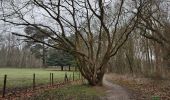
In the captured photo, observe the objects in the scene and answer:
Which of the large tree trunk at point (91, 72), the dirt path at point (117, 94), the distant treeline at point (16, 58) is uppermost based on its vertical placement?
the distant treeline at point (16, 58)

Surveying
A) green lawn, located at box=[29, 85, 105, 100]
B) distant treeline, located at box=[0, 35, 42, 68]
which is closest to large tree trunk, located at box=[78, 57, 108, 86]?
green lawn, located at box=[29, 85, 105, 100]

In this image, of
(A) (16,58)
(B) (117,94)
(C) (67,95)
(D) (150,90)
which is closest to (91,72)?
(D) (150,90)

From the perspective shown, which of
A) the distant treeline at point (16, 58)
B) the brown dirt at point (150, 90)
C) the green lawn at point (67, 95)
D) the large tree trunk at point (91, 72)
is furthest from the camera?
the distant treeline at point (16, 58)

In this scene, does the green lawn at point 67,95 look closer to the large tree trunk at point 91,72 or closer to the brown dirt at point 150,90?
the brown dirt at point 150,90

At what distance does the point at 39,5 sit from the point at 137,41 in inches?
1371

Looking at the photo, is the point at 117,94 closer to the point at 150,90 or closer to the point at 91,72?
the point at 150,90

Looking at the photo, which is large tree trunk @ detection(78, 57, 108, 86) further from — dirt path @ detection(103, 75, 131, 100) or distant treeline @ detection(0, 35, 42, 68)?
distant treeline @ detection(0, 35, 42, 68)

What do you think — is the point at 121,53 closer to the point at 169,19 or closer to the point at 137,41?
the point at 137,41

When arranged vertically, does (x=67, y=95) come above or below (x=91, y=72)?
below

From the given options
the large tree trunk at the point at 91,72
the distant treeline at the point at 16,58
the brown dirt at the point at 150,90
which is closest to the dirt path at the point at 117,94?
the brown dirt at the point at 150,90

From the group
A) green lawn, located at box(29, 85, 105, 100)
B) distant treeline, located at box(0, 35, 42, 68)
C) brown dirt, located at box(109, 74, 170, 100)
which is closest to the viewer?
green lawn, located at box(29, 85, 105, 100)

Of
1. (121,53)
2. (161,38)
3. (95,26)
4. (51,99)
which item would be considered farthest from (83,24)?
(121,53)

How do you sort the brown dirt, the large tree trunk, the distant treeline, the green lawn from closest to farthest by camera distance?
the green lawn < the brown dirt < the large tree trunk < the distant treeline

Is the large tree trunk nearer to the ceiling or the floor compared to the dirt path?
nearer to the ceiling
